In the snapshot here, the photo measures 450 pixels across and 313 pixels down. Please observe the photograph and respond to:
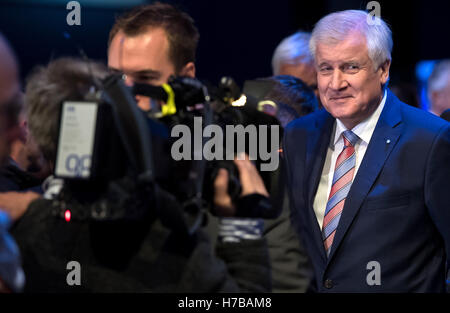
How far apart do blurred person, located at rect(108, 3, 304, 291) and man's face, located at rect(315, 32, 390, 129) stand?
1.50 feet

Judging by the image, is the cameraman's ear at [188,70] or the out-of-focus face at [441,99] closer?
the cameraman's ear at [188,70]

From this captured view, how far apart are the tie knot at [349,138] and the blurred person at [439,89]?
1.89m

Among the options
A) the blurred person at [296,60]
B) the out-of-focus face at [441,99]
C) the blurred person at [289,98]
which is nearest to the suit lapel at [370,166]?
the blurred person at [289,98]

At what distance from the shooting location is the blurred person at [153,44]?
188 cm

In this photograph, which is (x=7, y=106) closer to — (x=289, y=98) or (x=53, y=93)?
(x=53, y=93)

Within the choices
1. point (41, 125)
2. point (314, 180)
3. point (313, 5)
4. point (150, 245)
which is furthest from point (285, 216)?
point (313, 5)

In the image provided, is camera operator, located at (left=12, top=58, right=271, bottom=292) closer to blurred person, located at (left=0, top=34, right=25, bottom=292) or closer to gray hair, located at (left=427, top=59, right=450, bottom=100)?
blurred person, located at (left=0, top=34, right=25, bottom=292)

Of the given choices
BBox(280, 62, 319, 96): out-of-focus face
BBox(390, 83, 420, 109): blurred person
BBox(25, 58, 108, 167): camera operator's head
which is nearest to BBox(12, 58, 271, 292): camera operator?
BBox(25, 58, 108, 167): camera operator's head

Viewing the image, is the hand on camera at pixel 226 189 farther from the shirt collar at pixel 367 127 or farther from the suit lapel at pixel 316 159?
the shirt collar at pixel 367 127

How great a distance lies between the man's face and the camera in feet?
6.32

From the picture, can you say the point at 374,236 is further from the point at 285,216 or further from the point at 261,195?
the point at 261,195

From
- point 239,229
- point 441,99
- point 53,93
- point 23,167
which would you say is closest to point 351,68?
point 239,229

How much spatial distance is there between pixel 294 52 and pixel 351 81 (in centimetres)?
140
